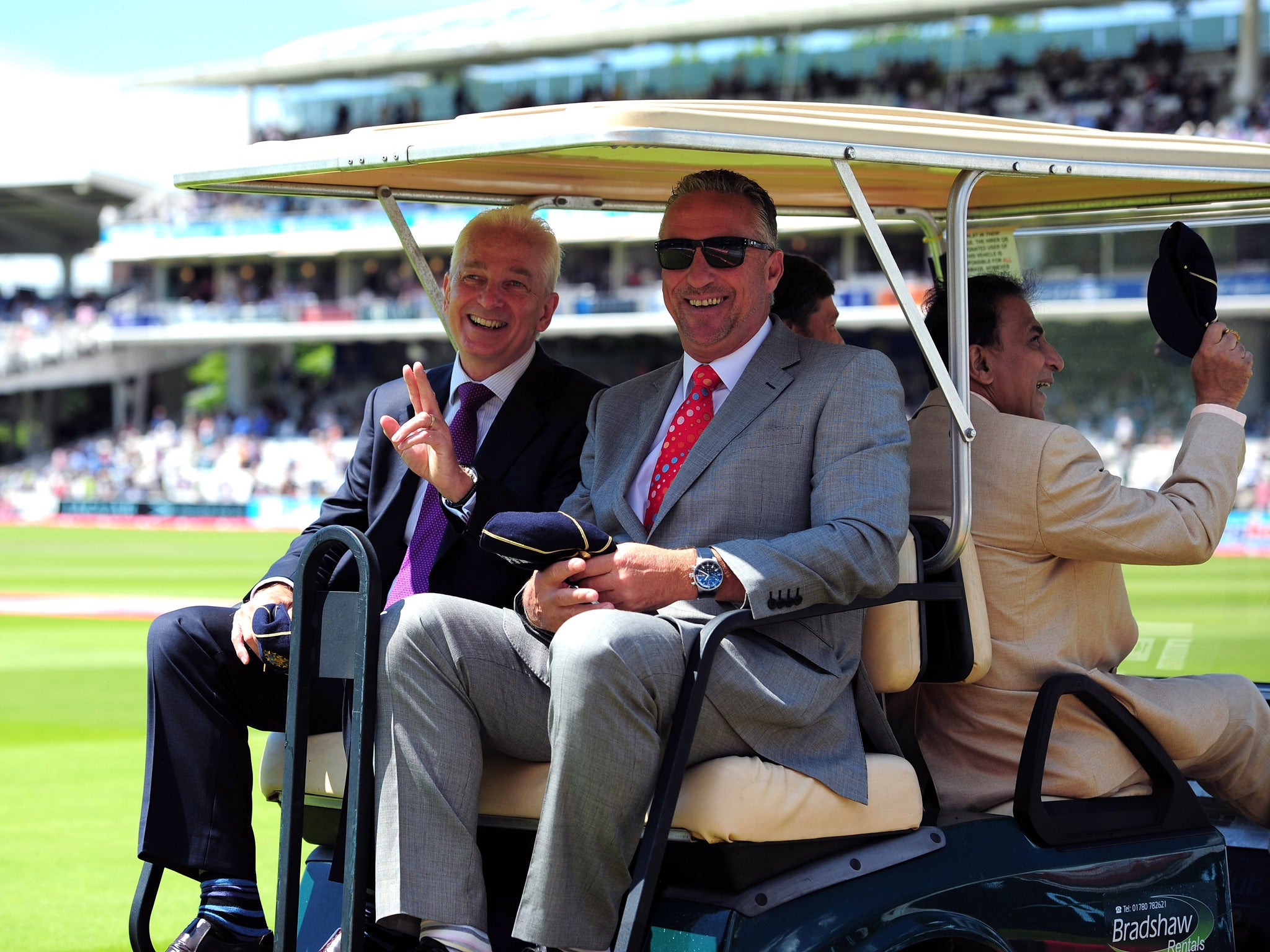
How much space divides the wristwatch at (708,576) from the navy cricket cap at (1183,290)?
141cm

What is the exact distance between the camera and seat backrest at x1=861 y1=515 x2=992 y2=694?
122 inches

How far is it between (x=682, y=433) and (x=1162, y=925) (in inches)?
59.0

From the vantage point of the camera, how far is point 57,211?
2188 inches

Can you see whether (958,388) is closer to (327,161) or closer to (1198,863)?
(1198,863)

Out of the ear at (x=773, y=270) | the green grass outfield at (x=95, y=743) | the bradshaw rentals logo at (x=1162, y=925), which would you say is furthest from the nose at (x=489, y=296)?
the bradshaw rentals logo at (x=1162, y=925)

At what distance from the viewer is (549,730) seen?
275 centimetres

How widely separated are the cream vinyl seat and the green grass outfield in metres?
1.15

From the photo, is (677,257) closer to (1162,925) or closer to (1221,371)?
(1221,371)

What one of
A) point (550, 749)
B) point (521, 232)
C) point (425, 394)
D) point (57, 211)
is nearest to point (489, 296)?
point (521, 232)

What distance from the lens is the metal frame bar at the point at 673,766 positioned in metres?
2.56

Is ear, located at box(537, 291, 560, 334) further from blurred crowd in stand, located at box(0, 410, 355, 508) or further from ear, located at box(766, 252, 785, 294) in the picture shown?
blurred crowd in stand, located at box(0, 410, 355, 508)

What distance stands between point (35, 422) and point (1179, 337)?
53.8m

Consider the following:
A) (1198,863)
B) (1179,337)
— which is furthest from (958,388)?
(1198,863)

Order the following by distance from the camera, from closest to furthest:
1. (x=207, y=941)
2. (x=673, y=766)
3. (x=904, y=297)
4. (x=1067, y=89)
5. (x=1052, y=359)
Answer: (x=673, y=766)
(x=904, y=297)
(x=207, y=941)
(x=1052, y=359)
(x=1067, y=89)
